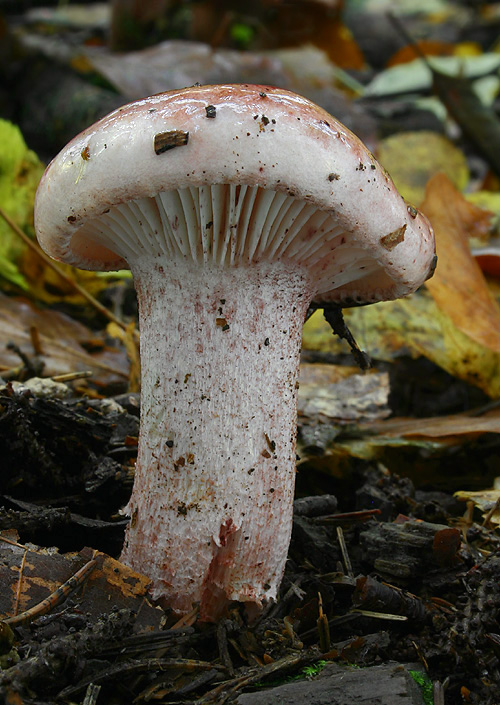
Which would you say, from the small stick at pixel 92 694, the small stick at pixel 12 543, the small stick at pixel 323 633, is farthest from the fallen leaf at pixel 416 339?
the small stick at pixel 92 694

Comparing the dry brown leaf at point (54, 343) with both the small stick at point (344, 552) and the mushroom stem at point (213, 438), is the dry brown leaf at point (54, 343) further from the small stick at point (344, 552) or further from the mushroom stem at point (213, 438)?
the small stick at point (344, 552)

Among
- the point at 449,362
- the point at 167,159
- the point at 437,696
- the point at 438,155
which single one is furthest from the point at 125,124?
the point at 438,155

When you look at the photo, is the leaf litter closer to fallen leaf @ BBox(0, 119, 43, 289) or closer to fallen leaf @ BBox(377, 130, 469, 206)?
fallen leaf @ BBox(0, 119, 43, 289)

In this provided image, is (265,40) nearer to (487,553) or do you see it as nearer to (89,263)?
(89,263)

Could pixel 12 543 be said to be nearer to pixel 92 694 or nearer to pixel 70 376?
pixel 92 694

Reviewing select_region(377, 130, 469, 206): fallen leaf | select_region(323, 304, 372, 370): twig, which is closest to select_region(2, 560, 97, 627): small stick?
select_region(323, 304, 372, 370): twig

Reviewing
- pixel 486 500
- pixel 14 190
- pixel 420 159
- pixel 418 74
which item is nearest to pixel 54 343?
pixel 14 190
